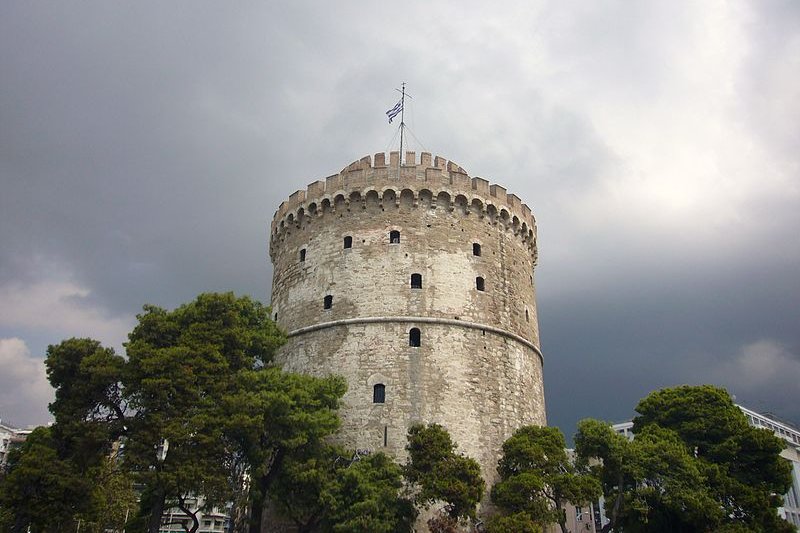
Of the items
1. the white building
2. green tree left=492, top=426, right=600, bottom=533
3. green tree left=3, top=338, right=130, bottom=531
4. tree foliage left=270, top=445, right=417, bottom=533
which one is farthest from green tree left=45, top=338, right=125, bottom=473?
the white building

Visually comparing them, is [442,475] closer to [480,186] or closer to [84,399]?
[84,399]

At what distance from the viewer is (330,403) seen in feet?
57.5

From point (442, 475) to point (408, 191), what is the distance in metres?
9.93

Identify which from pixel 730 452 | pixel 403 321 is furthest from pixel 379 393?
pixel 730 452

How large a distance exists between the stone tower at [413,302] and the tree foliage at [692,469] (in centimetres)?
345

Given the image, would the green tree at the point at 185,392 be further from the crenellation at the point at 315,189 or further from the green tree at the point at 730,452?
the green tree at the point at 730,452

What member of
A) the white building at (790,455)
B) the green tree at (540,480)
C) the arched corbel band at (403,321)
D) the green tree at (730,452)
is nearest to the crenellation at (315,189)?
the arched corbel band at (403,321)

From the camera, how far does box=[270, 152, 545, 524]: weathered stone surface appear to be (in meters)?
19.7

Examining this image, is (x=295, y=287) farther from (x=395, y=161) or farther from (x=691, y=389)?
(x=691, y=389)

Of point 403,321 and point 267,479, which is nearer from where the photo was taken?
point 267,479

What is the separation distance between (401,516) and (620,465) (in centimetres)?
614

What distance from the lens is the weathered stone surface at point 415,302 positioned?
19719 mm

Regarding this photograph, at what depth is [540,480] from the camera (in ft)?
56.7

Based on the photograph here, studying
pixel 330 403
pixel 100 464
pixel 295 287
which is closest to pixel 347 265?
pixel 295 287
